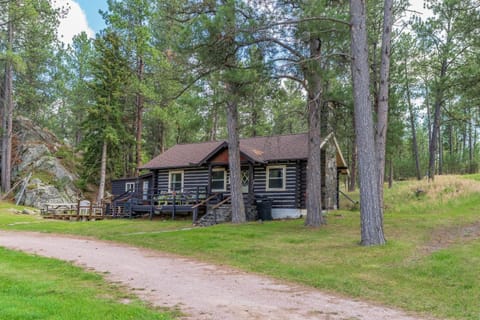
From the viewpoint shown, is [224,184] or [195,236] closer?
[195,236]

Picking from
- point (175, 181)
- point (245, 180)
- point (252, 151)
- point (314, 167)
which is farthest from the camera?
point (175, 181)

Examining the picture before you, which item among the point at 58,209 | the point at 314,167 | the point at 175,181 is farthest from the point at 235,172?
the point at 58,209

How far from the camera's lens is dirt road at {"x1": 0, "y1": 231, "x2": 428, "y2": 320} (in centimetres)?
527

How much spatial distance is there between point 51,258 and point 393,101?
1944 cm

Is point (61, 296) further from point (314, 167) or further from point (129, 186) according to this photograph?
point (129, 186)

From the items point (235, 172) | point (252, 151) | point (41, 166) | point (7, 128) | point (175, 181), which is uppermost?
point (7, 128)

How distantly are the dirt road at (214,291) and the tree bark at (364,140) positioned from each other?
4.25m

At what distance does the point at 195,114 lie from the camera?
49.8ft

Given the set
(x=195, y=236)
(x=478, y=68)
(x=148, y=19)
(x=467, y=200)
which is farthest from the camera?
(x=148, y=19)

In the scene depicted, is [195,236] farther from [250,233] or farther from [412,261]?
[412,261]

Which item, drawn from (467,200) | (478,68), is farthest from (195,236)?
(467,200)

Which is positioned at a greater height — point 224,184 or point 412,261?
point 224,184

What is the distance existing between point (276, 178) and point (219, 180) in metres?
3.49

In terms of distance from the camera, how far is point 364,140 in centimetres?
1073
